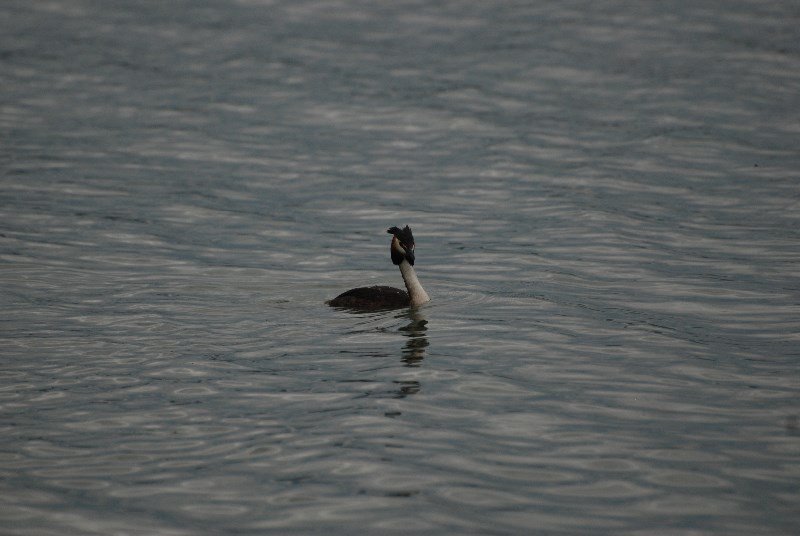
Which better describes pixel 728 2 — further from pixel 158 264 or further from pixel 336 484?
pixel 336 484

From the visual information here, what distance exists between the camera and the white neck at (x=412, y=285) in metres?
16.7

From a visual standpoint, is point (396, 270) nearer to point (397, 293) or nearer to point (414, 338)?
point (397, 293)

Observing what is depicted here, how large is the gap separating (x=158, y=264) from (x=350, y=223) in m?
4.58

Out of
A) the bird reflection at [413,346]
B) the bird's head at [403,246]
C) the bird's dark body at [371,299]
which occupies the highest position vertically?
the bird's head at [403,246]

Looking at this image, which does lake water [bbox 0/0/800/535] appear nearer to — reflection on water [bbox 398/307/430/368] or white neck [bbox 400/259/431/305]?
reflection on water [bbox 398/307/430/368]

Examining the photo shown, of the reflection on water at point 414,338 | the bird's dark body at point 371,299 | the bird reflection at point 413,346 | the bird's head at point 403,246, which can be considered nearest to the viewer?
the bird reflection at point 413,346

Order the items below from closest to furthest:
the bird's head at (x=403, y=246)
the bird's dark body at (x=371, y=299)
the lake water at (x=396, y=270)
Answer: the lake water at (x=396, y=270) → the bird's dark body at (x=371, y=299) → the bird's head at (x=403, y=246)

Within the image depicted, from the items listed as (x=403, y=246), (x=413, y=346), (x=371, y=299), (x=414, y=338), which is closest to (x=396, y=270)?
(x=403, y=246)

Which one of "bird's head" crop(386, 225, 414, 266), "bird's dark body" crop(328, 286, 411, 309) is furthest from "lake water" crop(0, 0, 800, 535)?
"bird's head" crop(386, 225, 414, 266)

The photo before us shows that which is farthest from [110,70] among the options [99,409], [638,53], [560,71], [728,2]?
[99,409]

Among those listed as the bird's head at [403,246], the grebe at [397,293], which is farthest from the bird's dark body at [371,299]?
the bird's head at [403,246]

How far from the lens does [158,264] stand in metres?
19.5

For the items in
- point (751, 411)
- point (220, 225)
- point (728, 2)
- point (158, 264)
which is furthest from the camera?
point (728, 2)

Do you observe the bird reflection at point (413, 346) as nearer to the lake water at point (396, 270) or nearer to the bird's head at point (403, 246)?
the lake water at point (396, 270)
